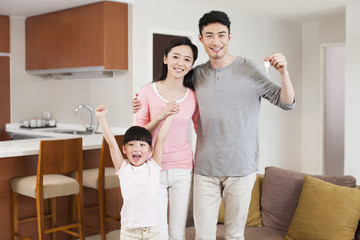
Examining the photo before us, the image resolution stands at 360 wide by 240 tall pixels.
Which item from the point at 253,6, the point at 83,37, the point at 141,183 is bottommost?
the point at 141,183

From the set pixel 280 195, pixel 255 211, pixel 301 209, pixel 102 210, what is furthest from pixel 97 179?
pixel 301 209

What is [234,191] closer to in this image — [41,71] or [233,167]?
[233,167]

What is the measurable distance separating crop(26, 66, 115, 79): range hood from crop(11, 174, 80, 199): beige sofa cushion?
1.92m

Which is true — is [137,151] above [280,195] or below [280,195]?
above

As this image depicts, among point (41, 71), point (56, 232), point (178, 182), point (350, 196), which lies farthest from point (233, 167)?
point (41, 71)

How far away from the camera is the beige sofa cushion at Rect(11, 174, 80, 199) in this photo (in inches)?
151

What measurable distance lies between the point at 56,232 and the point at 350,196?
8.86 feet

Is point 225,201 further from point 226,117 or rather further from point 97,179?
point 97,179

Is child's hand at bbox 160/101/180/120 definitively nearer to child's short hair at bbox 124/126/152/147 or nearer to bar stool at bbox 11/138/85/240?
child's short hair at bbox 124/126/152/147

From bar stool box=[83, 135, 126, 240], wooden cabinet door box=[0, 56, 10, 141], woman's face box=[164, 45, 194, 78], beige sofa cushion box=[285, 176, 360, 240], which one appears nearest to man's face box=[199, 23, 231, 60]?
woman's face box=[164, 45, 194, 78]

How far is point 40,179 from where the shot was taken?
12.3ft

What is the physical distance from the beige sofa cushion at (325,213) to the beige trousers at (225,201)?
56cm

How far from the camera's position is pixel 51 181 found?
3.92m

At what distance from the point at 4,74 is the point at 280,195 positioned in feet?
15.9
